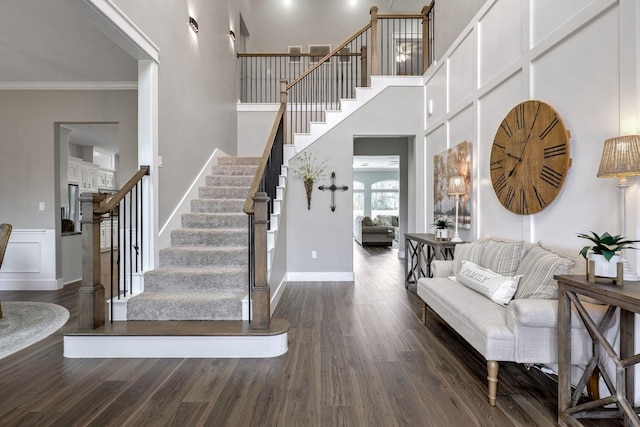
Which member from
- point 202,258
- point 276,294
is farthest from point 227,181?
point 276,294

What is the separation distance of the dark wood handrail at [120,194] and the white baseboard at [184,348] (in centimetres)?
105

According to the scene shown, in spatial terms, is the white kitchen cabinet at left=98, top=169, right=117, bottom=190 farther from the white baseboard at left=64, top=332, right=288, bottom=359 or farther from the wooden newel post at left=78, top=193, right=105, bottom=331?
the white baseboard at left=64, top=332, right=288, bottom=359

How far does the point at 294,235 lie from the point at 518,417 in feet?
12.8

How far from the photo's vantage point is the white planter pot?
5.40 feet

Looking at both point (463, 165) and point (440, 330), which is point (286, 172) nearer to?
point (463, 165)

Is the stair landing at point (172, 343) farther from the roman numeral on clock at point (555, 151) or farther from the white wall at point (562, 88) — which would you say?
the roman numeral on clock at point (555, 151)

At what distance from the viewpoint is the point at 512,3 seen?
285 cm

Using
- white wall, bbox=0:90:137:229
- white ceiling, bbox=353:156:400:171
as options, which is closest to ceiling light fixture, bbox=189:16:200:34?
white wall, bbox=0:90:137:229

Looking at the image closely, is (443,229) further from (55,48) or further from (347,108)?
(55,48)

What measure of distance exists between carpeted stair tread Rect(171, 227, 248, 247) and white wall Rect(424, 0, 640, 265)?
8.70ft

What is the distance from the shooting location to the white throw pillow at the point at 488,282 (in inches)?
91.4

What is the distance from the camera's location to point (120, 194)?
111 inches

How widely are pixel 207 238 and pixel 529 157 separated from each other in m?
3.26

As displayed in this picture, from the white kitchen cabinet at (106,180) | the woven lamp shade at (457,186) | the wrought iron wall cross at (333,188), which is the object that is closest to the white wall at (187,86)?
the wrought iron wall cross at (333,188)
